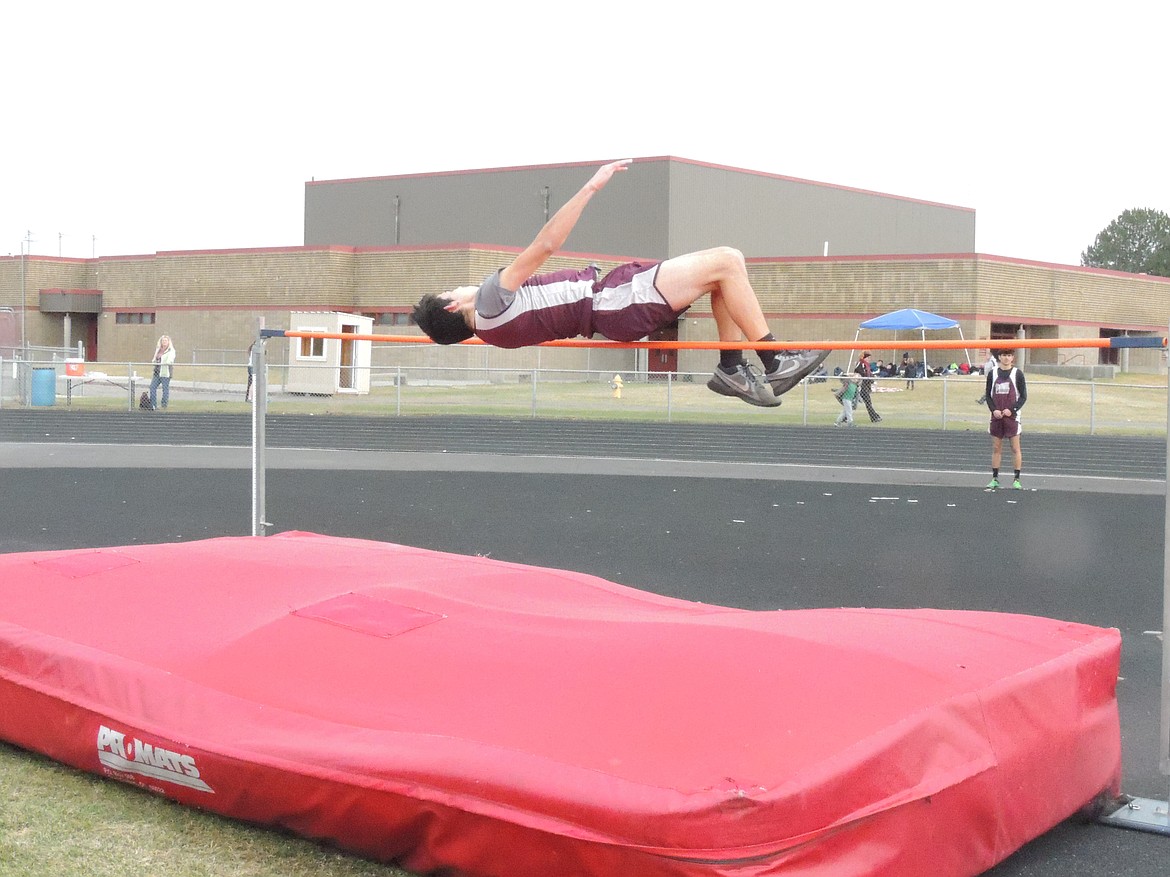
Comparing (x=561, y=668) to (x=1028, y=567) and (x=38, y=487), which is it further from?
(x=38, y=487)

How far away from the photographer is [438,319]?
5562mm

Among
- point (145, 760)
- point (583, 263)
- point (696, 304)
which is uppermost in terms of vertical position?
point (583, 263)

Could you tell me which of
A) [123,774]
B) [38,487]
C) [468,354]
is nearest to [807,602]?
[123,774]

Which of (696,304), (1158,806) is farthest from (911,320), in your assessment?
(1158,806)

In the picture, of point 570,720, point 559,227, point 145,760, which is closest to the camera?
point 570,720

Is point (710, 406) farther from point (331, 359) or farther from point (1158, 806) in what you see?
point (1158, 806)

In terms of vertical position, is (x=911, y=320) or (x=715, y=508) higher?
(x=911, y=320)

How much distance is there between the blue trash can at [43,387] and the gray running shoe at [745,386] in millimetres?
21291

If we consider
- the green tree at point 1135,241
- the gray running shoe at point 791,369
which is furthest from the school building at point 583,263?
the green tree at point 1135,241

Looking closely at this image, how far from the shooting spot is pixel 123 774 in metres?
4.07

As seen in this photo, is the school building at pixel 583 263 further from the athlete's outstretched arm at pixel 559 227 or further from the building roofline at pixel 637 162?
the athlete's outstretched arm at pixel 559 227

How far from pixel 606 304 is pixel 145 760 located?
2.70 m

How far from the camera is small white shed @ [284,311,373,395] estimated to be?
87.5ft

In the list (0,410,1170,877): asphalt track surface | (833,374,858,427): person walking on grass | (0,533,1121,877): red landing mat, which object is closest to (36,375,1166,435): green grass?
(833,374,858,427): person walking on grass
